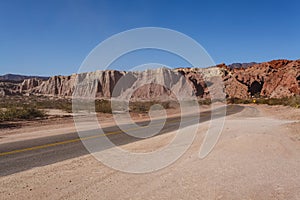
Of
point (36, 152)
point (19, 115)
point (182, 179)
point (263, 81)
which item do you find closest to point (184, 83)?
point (263, 81)

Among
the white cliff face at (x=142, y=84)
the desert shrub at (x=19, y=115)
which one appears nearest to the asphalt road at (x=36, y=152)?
the desert shrub at (x=19, y=115)

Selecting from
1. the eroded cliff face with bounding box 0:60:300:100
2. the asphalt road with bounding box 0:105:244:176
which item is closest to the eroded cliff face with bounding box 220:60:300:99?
the eroded cliff face with bounding box 0:60:300:100

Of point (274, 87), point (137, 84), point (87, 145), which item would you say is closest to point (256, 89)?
point (274, 87)

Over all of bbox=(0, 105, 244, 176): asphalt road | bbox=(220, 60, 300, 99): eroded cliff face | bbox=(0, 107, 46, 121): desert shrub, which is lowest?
bbox=(0, 105, 244, 176): asphalt road

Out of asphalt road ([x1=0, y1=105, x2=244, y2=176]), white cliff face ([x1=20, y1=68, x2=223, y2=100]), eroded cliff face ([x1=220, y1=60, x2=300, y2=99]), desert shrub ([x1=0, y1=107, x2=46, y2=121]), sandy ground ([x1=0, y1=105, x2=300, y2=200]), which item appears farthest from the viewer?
white cliff face ([x1=20, y1=68, x2=223, y2=100])

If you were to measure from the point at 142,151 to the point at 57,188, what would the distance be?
358 cm

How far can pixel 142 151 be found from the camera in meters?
7.73

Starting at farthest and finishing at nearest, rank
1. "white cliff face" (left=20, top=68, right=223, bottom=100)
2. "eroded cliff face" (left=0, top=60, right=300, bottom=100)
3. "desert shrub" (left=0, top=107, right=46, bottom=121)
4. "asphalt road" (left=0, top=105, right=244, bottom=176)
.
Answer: "white cliff face" (left=20, top=68, right=223, bottom=100) → "eroded cliff face" (left=0, top=60, right=300, bottom=100) → "desert shrub" (left=0, top=107, right=46, bottom=121) → "asphalt road" (left=0, top=105, right=244, bottom=176)

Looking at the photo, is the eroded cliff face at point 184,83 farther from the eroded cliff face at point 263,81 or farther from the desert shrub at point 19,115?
the desert shrub at point 19,115

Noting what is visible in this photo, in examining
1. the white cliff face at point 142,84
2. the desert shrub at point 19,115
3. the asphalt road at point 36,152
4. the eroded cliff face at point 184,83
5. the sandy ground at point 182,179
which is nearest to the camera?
the sandy ground at point 182,179

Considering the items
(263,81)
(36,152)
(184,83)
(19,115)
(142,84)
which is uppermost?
(142,84)

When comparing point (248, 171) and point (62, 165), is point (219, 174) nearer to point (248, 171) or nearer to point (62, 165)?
point (248, 171)

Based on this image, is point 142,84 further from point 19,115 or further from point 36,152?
point 36,152

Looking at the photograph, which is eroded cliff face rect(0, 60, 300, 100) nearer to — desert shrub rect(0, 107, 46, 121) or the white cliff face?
the white cliff face
